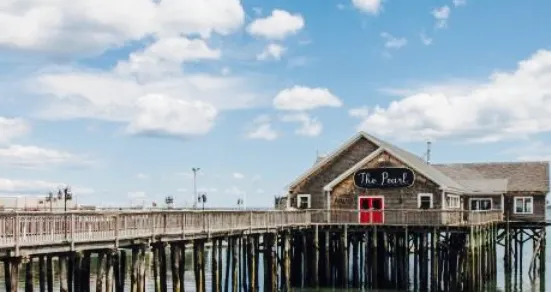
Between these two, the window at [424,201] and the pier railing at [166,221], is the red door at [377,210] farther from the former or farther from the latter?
the window at [424,201]

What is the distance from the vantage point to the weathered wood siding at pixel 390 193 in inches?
1688

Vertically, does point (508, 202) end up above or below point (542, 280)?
above

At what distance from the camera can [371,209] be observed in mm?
42531

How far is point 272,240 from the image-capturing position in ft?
122

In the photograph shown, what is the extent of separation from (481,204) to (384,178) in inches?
384

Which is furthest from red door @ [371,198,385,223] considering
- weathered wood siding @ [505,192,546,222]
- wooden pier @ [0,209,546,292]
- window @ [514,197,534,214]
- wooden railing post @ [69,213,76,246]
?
wooden railing post @ [69,213,76,246]

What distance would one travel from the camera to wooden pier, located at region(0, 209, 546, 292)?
21.4 meters

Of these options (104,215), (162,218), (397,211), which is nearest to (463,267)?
(397,211)

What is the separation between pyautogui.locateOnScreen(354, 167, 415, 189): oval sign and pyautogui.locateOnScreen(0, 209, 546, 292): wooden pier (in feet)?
6.10

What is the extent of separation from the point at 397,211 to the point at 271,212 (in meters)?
8.65

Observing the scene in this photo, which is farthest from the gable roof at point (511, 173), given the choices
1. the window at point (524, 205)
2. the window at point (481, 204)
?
the window at point (481, 204)

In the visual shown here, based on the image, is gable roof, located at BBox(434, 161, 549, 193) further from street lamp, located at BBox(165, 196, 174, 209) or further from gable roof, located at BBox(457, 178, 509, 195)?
street lamp, located at BBox(165, 196, 174, 209)

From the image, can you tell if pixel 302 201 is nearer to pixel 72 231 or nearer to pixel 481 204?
pixel 481 204

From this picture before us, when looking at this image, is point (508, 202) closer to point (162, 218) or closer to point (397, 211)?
point (397, 211)
